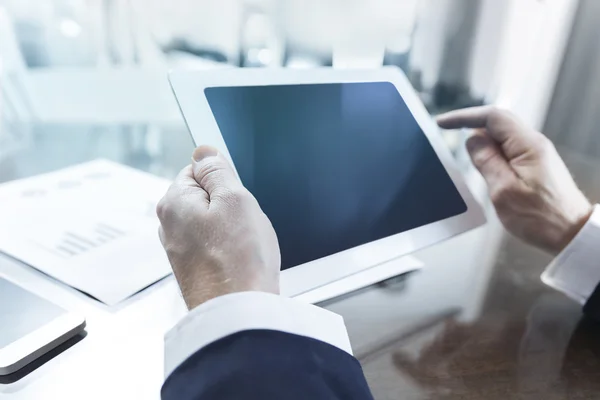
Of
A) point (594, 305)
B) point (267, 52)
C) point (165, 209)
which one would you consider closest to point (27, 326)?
point (165, 209)

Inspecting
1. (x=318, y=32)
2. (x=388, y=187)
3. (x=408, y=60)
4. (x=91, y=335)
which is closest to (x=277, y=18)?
(x=318, y=32)

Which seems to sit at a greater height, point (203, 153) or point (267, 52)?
point (203, 153)

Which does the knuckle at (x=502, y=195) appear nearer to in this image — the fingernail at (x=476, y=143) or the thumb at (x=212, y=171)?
the fingernail at (x=476, y=143)

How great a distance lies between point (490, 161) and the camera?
2.39 feet

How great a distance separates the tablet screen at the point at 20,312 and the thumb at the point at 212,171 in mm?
179

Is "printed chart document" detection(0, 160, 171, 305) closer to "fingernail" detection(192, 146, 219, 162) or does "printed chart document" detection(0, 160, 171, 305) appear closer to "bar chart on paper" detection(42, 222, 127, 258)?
"bar chart on paper" detection(42, 222, 127, 258)

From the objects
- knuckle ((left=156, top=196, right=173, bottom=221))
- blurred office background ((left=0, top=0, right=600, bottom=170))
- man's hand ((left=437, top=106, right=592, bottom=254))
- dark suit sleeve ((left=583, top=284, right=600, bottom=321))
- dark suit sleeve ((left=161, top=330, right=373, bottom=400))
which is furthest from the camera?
blurred office background ((left=0, top=0, right=600, bottom=170))

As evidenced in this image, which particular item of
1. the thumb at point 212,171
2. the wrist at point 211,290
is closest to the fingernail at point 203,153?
the thumb at point 212,171

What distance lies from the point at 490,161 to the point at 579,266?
196 millimetres

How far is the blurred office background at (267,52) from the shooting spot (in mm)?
1134

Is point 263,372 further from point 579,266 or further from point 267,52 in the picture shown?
point 267,52

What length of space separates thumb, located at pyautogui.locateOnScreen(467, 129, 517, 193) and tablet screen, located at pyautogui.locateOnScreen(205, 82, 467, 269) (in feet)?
0.35

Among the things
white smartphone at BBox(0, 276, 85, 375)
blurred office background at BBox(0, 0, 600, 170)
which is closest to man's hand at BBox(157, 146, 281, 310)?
white smartphone at BBox(0, 276, 85, 375)

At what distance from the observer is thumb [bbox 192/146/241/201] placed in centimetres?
45
